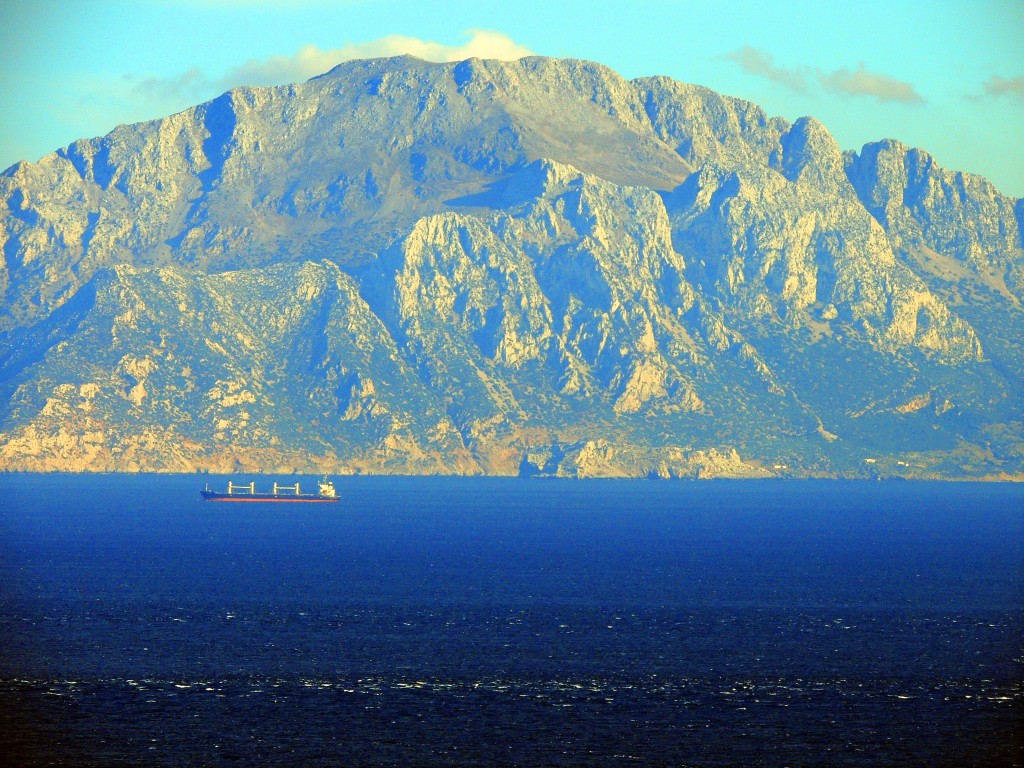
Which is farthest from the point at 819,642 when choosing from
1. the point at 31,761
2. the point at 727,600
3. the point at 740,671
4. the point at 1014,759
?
the point at 31,761

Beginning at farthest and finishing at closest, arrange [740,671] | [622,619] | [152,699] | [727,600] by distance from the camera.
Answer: [727,600] < [622,619] < [740,671] < [152,699]

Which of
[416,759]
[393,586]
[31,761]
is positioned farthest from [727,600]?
[31,761]

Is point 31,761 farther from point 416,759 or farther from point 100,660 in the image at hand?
point 100,660

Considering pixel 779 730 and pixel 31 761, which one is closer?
pixel 31 761

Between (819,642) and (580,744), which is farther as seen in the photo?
(819,642)

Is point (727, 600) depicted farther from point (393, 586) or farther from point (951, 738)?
point (951, 738)

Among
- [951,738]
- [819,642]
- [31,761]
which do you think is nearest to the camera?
[31,761]

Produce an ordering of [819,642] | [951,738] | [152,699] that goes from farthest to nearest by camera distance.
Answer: [819,642] → [152,699] → [951,738]

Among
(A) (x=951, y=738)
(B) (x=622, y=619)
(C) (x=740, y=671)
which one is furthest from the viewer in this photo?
(B) (x=622, y=619)
